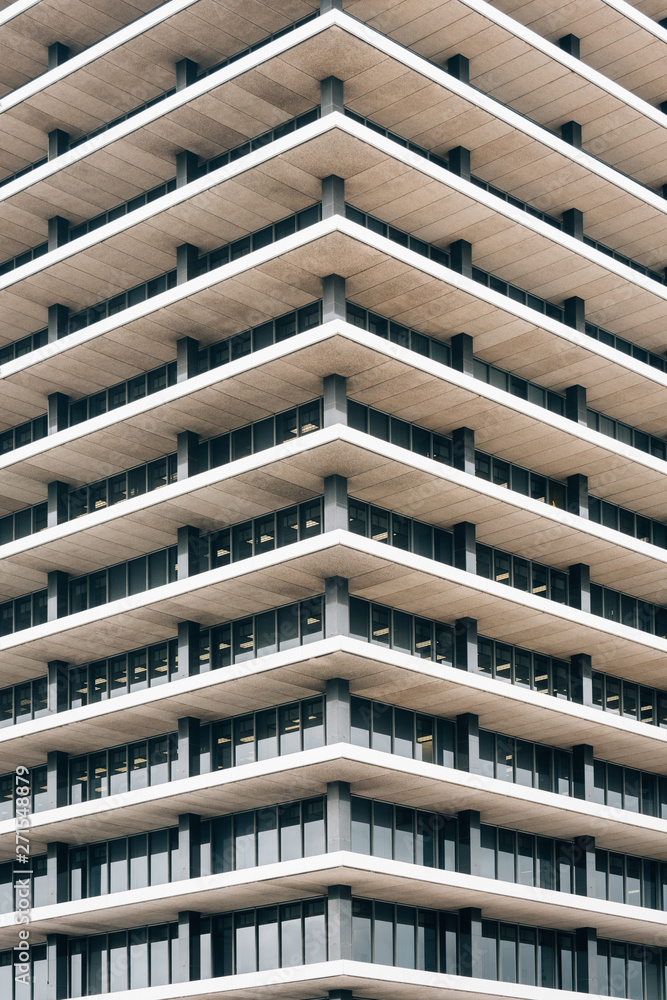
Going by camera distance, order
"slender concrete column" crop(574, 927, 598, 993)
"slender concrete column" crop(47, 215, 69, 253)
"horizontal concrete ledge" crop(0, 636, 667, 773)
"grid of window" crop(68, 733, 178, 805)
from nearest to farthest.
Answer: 1. "horizontal concrete ledge" crop(0, 636, 667, 773)
2. "slender concrete column" crop(574, 927, 598, 993)
3. "grid of window" crop(68, 733, 178, 805)
4. "slender concrete column" crop(47, 215, 69, 253)

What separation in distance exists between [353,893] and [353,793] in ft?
9.56

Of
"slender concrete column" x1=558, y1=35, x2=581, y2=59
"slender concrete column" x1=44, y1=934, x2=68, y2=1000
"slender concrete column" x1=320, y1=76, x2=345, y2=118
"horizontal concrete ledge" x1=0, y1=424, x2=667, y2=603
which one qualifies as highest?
"slender concrete column" x1=558, y1=35, x2=581, y2=59

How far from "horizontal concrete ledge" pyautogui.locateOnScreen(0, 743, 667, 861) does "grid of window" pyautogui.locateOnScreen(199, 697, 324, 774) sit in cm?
152

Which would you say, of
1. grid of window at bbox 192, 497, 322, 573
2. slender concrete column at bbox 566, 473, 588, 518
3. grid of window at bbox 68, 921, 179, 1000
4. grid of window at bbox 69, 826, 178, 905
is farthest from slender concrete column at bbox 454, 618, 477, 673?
grid of window at bbox 68, 921, 179, 1000

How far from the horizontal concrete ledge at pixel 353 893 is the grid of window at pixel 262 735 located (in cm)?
413

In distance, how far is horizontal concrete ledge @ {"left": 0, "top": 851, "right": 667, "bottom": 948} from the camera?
4369 centimetres

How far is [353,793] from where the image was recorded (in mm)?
46594

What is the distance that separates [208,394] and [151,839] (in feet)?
49.9

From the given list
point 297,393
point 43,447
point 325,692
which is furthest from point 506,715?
point 43,447

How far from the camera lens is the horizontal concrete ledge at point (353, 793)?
4434 centimetres

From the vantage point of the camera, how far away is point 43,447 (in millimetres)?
52812

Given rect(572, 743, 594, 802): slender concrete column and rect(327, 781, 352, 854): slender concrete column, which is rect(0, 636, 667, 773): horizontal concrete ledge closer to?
rect(572, 743, 594, 802): slender concrete column

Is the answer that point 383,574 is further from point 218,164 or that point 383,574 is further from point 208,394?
point 218,164

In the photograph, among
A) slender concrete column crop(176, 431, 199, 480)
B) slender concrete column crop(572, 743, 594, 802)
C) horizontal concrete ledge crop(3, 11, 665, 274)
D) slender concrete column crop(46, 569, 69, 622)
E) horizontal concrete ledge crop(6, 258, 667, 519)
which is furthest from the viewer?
slender concrete column crop(46, 569, 69, 622)
